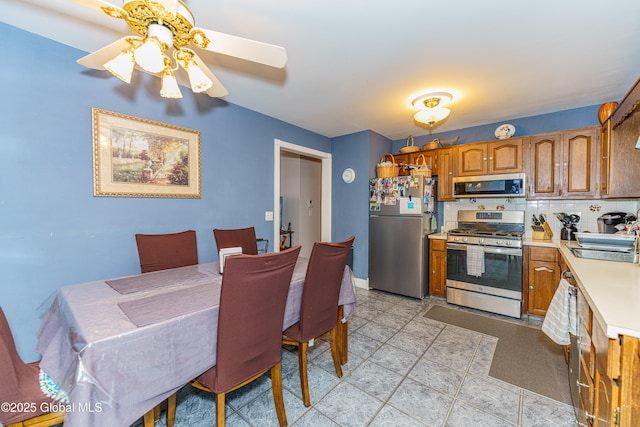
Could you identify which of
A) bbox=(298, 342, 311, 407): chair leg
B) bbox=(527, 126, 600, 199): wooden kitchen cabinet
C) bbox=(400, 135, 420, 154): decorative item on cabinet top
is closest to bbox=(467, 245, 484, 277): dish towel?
bbox=(527, 126, 600, 199): wooden kitchen cabinet

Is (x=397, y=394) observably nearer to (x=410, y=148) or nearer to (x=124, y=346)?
(x=124, y=346)

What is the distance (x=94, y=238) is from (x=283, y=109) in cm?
221

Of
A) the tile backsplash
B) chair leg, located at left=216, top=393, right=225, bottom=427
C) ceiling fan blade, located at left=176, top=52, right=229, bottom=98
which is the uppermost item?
ceiling fan blade, located at left=176, top=52, right=229, bottom=98

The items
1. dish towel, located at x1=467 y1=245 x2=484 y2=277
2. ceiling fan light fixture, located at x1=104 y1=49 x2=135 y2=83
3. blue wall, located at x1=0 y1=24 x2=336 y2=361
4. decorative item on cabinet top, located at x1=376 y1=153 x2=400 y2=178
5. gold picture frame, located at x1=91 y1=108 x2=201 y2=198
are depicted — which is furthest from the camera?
decorative item on cabinet top, located at x1=376 y1=153 x2=400 y2=178

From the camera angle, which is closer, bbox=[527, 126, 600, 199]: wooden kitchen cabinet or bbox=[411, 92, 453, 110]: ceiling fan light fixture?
bbox=[411, 92, 453, 110]: ceiling fan light fixture

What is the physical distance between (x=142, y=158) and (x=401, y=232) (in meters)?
3.07

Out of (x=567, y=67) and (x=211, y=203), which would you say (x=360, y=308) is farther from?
(x=567, y=67)

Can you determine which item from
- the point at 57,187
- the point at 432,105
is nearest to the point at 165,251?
the point at 57,187

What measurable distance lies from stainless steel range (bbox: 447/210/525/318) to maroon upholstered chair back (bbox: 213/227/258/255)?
248cm

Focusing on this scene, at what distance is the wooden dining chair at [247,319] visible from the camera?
3.70ft

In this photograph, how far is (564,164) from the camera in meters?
2.83

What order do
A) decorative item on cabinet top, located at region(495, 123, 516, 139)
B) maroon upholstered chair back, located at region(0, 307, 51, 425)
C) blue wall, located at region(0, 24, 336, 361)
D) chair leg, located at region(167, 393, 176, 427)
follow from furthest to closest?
decorative item on cabinet top, located at region(495, 123, 516, 139) < blue wall, located at region(0, 24, 336, 361) < chair leg, located at region(167, 393, 176, 427) < maroon upholstered chair back, located at region(0, 307, 51, 425)

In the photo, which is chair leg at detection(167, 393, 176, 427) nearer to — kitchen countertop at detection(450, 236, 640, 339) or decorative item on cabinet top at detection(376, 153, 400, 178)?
kitchen countertop at detection(450, 236, 640, 339)

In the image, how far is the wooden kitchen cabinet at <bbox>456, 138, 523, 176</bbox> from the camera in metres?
3.07
